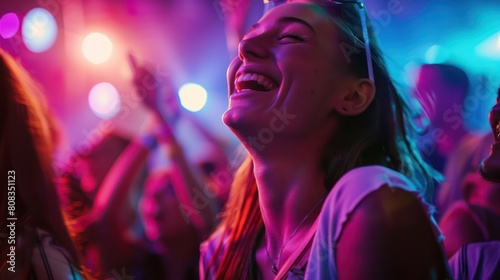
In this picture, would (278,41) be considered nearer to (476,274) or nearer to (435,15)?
(435,15)

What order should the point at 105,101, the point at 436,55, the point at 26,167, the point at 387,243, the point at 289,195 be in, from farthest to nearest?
the point at 105,101 < the point at 26,167 < the point at 436,55 < the point at 289,195 < the point at 387,243

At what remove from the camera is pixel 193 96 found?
70.9 inches

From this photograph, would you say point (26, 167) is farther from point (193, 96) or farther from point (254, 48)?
point (254, 48)

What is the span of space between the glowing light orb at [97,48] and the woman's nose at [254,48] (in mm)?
575

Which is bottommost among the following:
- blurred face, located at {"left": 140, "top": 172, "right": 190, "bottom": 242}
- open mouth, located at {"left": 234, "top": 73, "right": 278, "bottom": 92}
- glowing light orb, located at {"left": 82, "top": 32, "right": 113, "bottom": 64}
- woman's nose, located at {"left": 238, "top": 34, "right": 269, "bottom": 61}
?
blurred face, located at {"left": 140, "top": 172, "right": 190, "bottom": 242}

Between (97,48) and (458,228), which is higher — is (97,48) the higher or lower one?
the higher one

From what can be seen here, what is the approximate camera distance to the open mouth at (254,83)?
150 centimetres

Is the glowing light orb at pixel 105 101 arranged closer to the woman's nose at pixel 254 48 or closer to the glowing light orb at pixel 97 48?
the glowing light orb at pixel 97 48

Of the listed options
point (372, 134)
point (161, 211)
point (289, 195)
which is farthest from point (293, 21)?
point (161, 211)

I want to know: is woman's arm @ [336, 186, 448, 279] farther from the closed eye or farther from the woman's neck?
the closed eye

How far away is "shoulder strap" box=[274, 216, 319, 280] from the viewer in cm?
138

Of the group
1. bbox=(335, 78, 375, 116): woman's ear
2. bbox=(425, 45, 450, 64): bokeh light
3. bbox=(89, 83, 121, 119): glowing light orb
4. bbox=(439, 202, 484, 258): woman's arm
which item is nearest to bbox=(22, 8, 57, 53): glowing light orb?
bbox=(89, 83, 121, 119): glowing light orb

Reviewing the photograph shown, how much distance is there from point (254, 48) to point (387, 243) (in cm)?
66

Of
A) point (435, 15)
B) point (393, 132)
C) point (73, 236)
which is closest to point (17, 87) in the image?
point (73, 236)
